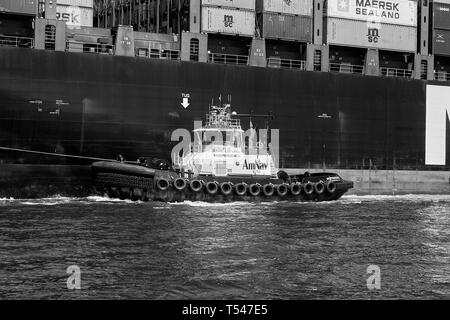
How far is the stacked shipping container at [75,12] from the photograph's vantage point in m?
36.6

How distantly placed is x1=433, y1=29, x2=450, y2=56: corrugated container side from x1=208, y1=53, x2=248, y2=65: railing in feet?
42.5

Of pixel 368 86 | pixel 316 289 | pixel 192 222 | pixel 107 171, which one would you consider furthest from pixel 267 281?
A: pixel 368 86

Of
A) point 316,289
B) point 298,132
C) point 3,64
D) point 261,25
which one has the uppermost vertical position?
point 261,25

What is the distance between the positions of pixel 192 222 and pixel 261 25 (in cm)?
1752

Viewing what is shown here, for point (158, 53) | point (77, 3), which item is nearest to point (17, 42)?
point (77, 3)

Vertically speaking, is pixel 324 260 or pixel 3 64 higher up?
pixel 3 64

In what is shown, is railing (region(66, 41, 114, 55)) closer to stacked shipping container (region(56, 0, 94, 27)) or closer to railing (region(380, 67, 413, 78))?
stacked shipping container (region(56, 0, 94, 27))

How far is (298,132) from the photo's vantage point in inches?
1394

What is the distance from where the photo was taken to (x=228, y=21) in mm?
34625

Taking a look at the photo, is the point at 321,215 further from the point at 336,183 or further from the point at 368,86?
the point at 368,86

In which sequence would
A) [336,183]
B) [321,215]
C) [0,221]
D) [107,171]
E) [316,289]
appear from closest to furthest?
[316,289] < [0,221] < [321,215] < [107,171] < [336,183]

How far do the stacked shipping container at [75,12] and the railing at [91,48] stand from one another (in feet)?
9.54

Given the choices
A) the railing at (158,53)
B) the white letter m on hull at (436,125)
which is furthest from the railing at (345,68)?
the railing at (158,53)

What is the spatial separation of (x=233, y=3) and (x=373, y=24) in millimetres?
9282
